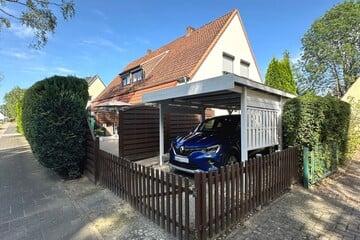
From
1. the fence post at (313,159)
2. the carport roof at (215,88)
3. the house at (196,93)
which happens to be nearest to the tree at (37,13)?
the house at (196,93)

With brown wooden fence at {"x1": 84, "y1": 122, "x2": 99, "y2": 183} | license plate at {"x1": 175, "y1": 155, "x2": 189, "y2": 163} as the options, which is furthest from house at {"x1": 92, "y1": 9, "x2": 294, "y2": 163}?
license plate at {"x1": 175, "y1": 155, "x2": 189, "y2": 163}

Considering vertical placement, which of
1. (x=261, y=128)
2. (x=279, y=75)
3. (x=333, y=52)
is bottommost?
(x=261, y=128)

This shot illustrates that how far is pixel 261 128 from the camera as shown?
588cm

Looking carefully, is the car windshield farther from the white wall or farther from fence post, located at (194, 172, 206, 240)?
the white wall

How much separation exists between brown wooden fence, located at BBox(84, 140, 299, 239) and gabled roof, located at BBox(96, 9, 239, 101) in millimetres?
8076

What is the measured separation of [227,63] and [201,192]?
13.2 metres

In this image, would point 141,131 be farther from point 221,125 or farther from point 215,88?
point 215,88

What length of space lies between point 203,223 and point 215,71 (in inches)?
456

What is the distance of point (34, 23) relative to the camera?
6.52m

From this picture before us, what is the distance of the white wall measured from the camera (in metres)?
12.8

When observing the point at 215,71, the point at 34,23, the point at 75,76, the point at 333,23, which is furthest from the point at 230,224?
the point at 333,23

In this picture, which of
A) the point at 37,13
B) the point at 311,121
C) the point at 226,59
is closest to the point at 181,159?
the point at 311,121

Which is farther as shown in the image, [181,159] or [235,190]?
[181,159]

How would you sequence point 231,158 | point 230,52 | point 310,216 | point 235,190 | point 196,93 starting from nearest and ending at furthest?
point 235,190
point 310,216
point 196,93
point 231,158
point 230,52
